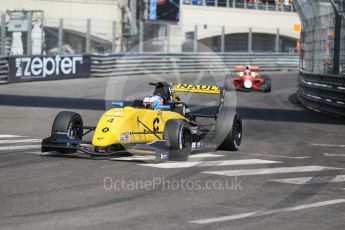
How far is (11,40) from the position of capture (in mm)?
30828

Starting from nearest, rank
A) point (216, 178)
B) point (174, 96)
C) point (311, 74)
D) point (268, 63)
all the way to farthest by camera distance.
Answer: point (216, 178), point (174, 96), point (311, 74), point (268, 63)

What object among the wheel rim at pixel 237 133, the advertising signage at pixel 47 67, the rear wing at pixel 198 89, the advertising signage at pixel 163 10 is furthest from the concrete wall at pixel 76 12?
the wheel rim at pixel 237 133

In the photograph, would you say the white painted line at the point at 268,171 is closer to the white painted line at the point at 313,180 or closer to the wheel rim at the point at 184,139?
the white painted line at the point at 313,180

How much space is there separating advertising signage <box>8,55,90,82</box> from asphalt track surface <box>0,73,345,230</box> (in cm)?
1437

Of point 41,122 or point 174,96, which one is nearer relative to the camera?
point 174,96

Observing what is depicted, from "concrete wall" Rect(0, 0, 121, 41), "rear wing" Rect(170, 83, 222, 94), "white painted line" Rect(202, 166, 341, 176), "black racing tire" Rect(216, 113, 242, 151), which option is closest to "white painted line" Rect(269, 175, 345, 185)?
"white painted line" Rect(202, 166, 341, 176)

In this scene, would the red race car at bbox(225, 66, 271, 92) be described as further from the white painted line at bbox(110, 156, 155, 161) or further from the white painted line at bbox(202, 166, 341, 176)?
the white painted line at bbox(202, 166, 341, 176)

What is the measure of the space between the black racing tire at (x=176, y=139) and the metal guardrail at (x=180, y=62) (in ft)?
78.1

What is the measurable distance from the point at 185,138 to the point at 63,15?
31.7m

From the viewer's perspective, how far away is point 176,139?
10469 mm

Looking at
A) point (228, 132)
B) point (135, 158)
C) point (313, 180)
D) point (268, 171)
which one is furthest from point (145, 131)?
point (313, 180)

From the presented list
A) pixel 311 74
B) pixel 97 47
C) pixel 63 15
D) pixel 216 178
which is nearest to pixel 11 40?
pixel 97 47

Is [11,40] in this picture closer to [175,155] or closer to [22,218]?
[175,155]

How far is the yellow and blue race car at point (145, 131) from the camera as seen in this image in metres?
10.2
